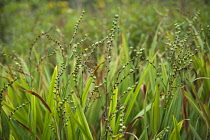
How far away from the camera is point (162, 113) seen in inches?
71.2

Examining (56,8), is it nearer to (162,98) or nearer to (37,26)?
(37,26)


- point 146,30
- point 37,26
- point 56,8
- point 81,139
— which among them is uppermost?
point 56,8

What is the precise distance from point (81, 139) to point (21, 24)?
6968 mm

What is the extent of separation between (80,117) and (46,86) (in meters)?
0.85

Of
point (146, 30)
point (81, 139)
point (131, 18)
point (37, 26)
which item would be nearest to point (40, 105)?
point (81, 139)

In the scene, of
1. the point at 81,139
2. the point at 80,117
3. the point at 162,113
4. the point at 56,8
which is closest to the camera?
the point at 80,117

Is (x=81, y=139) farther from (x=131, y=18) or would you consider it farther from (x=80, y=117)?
(x=131, y=18)

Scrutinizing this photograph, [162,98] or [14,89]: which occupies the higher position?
[14,89]

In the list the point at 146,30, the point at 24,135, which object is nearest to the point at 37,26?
the point at 146,30

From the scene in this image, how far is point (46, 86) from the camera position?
225 cm

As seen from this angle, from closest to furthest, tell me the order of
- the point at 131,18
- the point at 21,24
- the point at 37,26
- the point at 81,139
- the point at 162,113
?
the point at 81,139, the point at 162,113, the point at 131,18, the point at 37,26, the point at 21,24

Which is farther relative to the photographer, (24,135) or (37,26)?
(37,26)

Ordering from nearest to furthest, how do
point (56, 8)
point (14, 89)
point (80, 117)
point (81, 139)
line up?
point (80, 117) < point (81, 139) < point (14, 89) < point (56, 8)

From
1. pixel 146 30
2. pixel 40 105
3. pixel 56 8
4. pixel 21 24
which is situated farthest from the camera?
pixel 56 8
